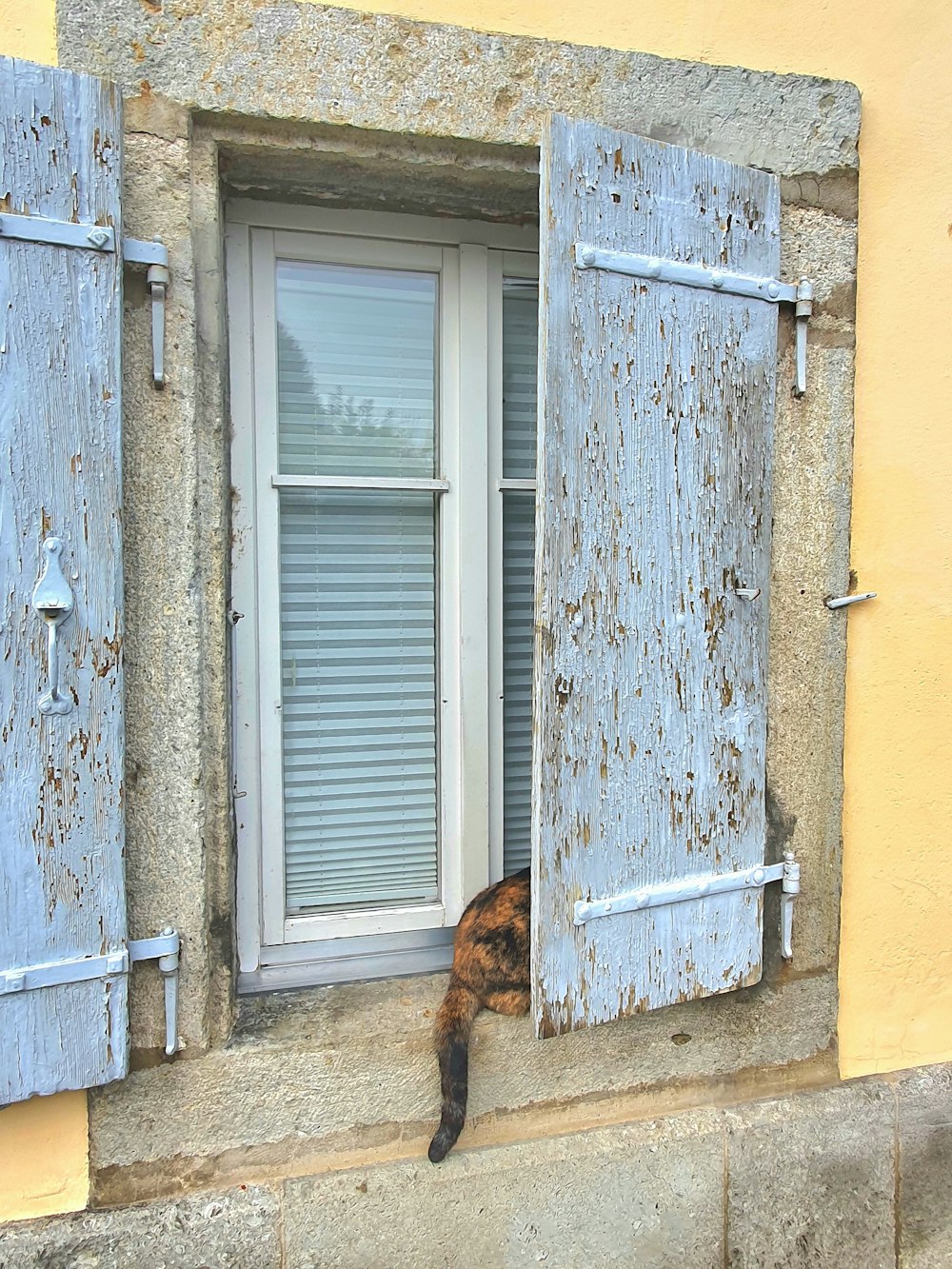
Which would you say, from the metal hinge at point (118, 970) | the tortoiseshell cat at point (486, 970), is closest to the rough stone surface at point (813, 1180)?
the tortoiseshell cat at point (486, 970)

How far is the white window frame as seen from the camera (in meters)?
1.89

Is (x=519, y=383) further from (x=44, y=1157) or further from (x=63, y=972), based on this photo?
(x=44, y=1157)

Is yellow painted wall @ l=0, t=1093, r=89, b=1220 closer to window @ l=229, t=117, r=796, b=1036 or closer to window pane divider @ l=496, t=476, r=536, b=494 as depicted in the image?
window @ l=229, t=117, r=796, b=1036

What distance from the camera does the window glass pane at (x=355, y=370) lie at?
1.94 meters

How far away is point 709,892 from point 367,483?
1.29m

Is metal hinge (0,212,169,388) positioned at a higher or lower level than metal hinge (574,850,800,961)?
higher

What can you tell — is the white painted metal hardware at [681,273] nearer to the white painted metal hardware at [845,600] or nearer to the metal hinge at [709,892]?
the white painted metal hardware at [845,600]

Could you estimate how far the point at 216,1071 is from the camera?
1740mm

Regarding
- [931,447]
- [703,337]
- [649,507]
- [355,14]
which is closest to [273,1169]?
→ [649,507]

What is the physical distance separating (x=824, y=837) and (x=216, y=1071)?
159 centimetres

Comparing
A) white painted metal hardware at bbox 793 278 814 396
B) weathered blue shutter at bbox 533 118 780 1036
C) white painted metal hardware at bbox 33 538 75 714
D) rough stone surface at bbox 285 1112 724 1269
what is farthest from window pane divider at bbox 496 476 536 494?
rough stone surface at bbox 285 1112 724 1269

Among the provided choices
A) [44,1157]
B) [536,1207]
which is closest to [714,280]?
[536,1207]

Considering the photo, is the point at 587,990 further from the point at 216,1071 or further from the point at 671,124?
the point at 671,124

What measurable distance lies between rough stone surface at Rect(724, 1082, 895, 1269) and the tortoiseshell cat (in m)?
0.72
